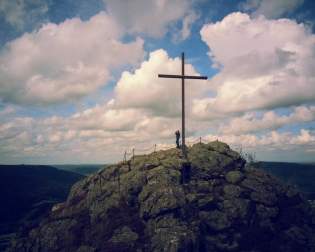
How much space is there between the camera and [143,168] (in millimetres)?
52156

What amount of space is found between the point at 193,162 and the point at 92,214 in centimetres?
1853

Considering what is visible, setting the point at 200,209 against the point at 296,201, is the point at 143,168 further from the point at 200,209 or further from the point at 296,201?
the point at 296,201

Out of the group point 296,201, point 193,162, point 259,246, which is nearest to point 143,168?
point 193,162

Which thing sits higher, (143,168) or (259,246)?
(143,168)

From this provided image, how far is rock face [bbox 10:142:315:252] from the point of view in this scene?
40.7 m

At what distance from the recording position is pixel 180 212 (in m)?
43.3

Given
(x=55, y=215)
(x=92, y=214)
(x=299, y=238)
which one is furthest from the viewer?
(x=55, y=215)

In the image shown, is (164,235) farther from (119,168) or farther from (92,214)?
(119,168)

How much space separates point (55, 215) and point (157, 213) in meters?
18.9

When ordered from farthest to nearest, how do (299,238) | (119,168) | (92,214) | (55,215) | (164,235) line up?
(119,168)
(55,215)
(92,214)
(299,238)
(164,235)

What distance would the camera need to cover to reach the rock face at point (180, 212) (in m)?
40.7

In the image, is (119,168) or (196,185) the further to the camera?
(119,168)

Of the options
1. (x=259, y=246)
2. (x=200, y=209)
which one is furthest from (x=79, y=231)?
(x=259, y=246)

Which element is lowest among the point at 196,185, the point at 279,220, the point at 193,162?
the point at 279,220
